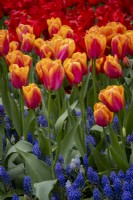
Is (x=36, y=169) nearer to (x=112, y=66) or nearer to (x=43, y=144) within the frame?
(x=43, y=144)

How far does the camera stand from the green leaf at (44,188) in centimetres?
271

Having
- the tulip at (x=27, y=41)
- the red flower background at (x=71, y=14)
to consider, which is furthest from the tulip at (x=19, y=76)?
the red flower background at (x=71, y=14)

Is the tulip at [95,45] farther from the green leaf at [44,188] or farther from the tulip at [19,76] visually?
the green leaf at [44,188]

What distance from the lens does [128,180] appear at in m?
2.66

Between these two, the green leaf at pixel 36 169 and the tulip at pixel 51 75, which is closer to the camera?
the tulip at pixel 51 75

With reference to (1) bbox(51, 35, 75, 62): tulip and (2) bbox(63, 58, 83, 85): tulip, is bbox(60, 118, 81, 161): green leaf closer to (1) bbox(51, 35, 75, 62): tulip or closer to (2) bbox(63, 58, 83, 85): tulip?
A: (2) bbox(63, 58, 83, 85): tulip

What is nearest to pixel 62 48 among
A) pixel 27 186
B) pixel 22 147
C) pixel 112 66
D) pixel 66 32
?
pixel 112 66

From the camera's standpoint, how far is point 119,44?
3.53 meters

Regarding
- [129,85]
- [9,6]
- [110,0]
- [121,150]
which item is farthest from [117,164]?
[9,6]

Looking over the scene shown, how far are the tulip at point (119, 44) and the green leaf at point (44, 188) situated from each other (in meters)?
1.06

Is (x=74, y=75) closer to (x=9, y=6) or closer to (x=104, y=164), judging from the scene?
(x=104, y=164)

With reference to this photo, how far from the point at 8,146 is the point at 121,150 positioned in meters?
0.69

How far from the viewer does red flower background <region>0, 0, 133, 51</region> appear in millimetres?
5188

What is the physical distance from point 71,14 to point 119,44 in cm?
278
